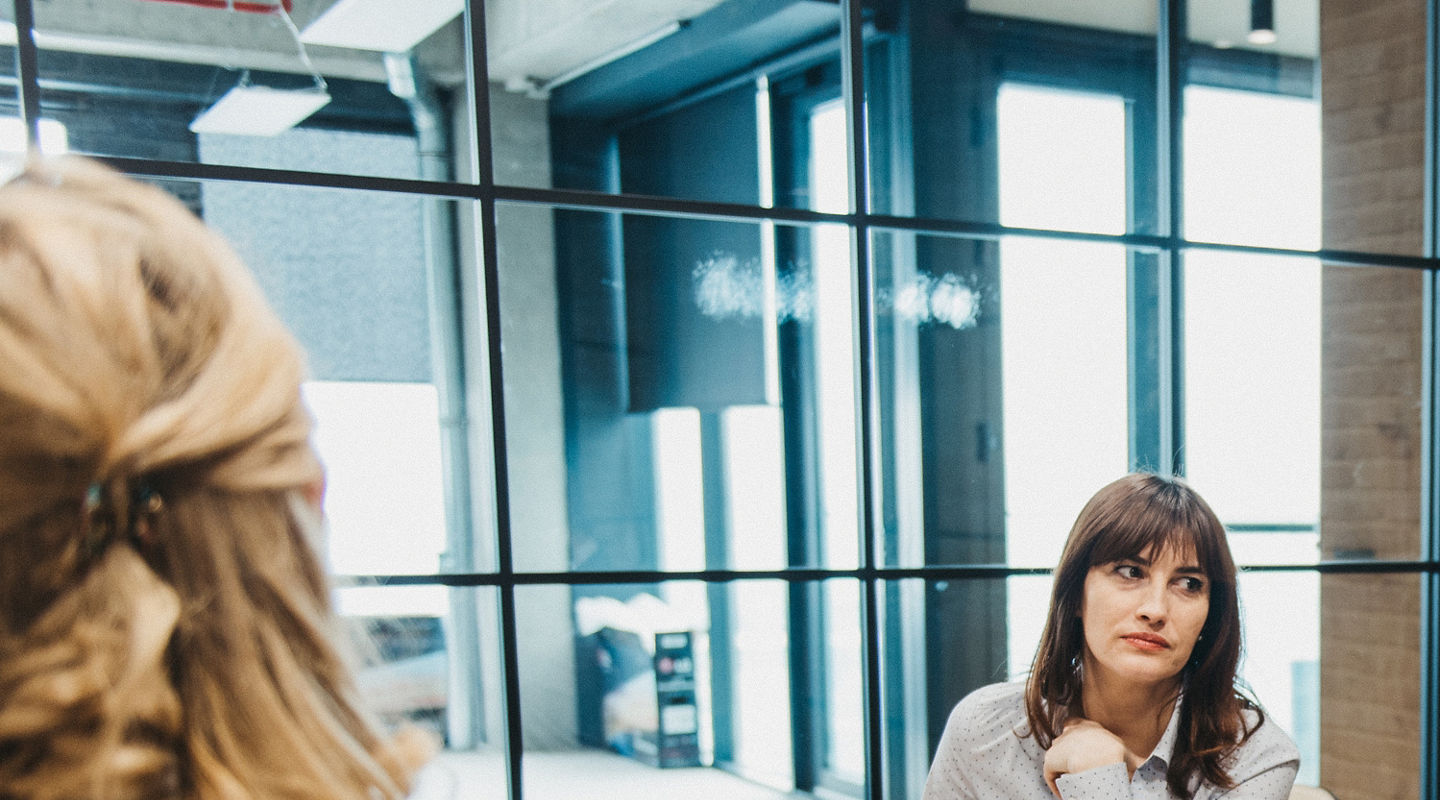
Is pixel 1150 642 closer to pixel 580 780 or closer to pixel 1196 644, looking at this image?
pixel 1196 644

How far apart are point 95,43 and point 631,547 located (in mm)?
1148

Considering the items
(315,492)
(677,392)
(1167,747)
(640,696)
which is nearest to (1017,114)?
(677,392)

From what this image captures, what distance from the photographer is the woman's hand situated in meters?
1.74

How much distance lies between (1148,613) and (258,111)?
157 centimetres

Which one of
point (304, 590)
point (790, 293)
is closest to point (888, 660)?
point (790, 293)

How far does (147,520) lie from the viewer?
542 millimetres

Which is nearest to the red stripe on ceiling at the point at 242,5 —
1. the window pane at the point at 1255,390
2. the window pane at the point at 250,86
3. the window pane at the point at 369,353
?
the window pane at the point at 250,86

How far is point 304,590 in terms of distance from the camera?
59 cm

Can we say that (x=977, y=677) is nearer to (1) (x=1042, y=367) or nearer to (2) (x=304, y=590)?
(1) (x=1042, y=367)

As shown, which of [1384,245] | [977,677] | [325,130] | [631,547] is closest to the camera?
[325,130]

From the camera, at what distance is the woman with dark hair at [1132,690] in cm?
178

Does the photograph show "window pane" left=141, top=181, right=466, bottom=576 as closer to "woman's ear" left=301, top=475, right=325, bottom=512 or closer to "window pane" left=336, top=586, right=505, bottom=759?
"window pane" left=336, top=586, right=505, bottom=759

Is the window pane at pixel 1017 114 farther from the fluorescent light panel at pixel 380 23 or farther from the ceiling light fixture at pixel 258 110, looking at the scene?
the ceiling light fixture at pixel 258 110

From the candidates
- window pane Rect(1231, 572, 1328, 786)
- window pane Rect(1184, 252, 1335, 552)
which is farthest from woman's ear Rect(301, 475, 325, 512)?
window pane Rect(1231, 572, 1328, 786)
